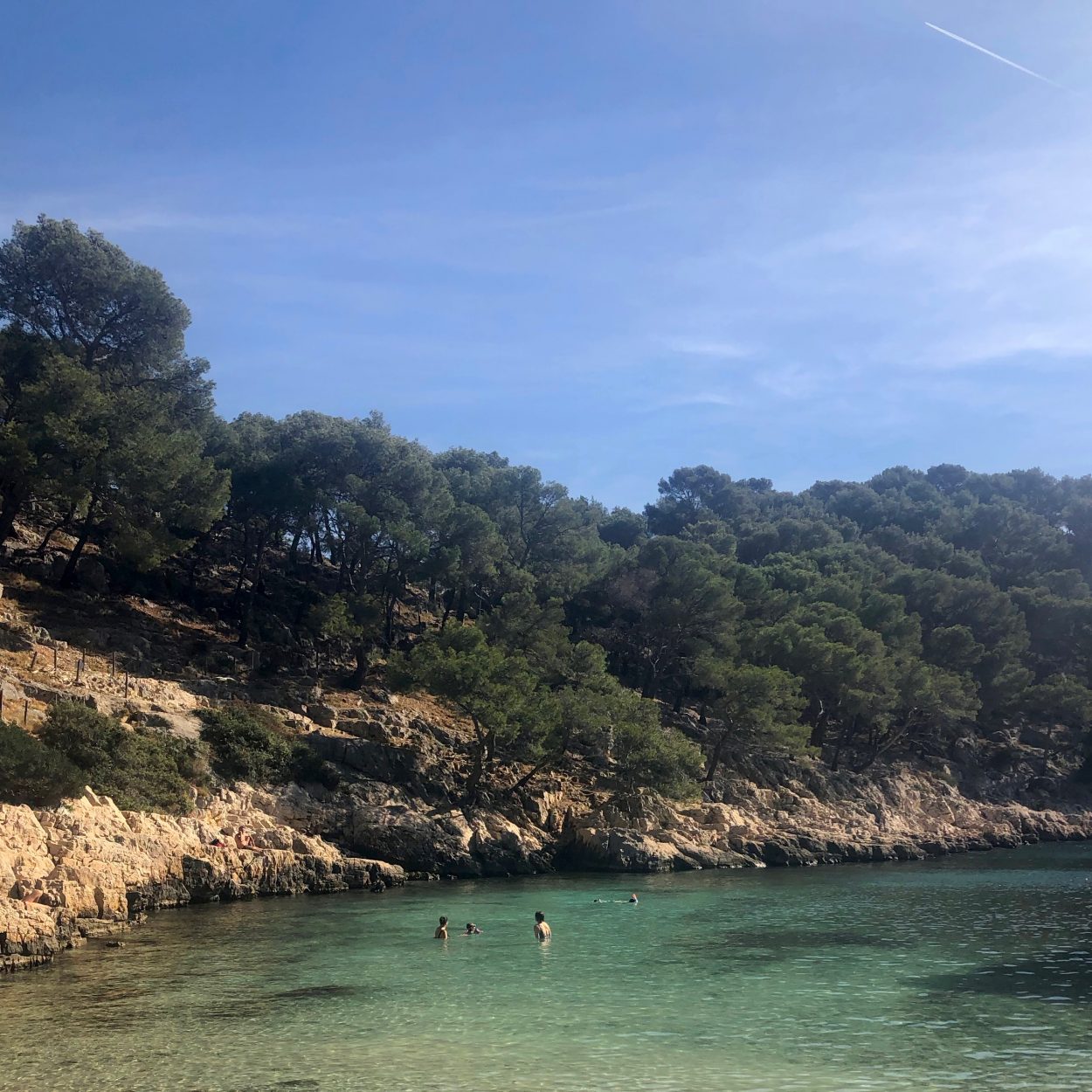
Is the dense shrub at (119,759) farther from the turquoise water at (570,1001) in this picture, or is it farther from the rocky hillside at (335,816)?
the turquoise water at (570,1001)

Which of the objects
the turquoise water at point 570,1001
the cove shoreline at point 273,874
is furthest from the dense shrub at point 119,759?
the turquoise water at point 570,1001

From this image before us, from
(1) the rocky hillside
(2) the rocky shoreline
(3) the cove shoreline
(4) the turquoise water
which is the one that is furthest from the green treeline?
(4) the turquoise water

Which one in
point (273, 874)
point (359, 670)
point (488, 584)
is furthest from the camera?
point (488, 584)

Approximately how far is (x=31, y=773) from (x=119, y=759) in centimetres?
526

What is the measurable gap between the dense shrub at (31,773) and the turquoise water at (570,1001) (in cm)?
502

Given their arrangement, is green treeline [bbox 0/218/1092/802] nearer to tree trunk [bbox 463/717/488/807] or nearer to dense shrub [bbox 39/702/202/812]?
tree trunk [bbox 463/717/488/807]

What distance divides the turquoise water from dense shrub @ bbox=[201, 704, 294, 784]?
22.9 feet

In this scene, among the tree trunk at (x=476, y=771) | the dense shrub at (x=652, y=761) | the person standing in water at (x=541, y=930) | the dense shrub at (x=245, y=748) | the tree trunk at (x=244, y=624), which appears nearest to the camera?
the person standing in water at (x=541, y=930)

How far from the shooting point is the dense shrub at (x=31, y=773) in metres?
27.5

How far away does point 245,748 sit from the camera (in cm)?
3872

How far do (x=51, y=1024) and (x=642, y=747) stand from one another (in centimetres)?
3103

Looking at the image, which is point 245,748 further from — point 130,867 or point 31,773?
point 31,773

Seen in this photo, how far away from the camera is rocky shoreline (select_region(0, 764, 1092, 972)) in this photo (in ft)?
86.1

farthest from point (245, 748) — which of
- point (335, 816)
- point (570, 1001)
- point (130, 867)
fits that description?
point (570, 1001)
